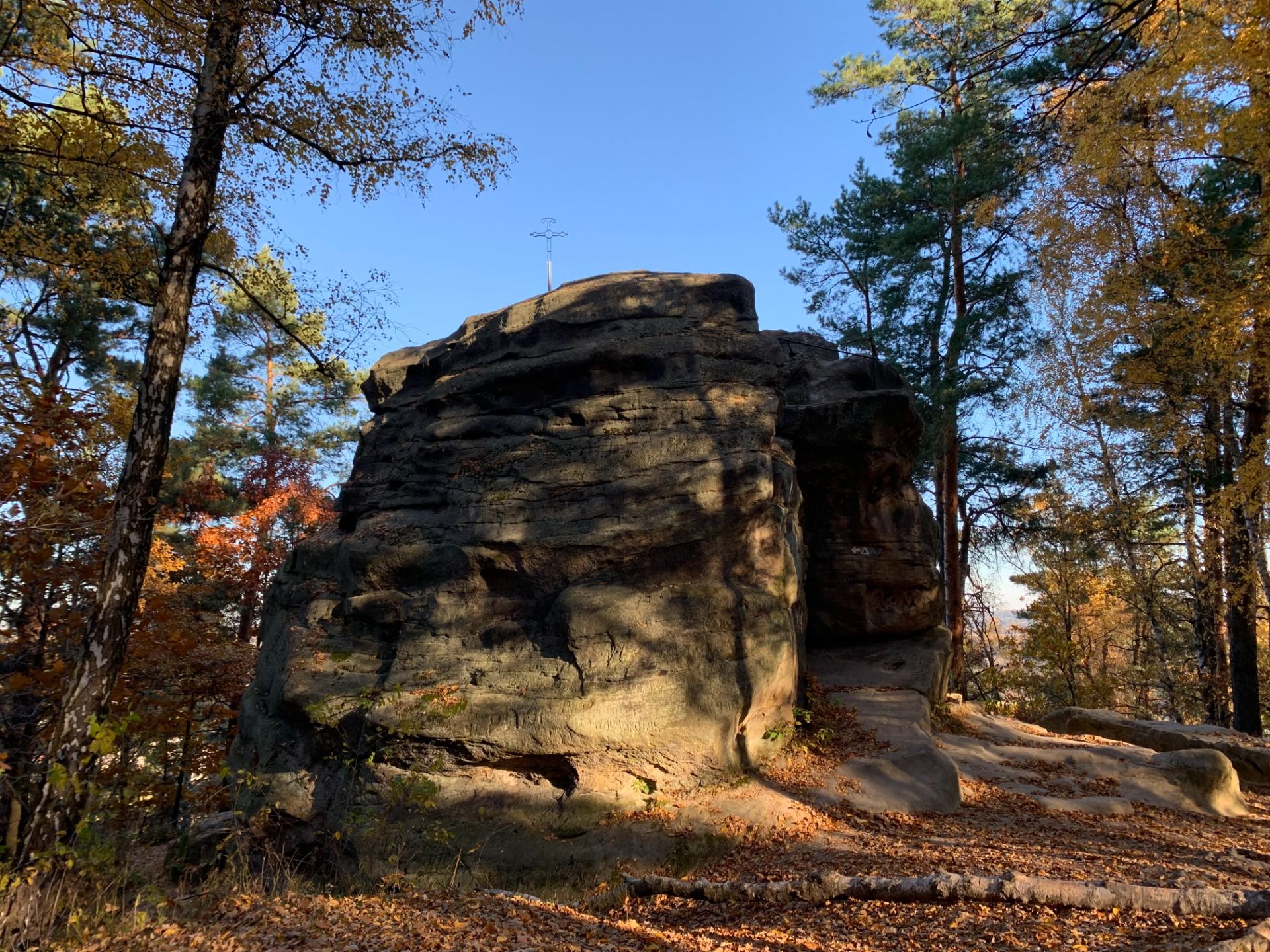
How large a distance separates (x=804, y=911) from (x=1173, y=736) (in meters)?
10.6

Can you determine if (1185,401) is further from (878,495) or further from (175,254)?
(175,254)

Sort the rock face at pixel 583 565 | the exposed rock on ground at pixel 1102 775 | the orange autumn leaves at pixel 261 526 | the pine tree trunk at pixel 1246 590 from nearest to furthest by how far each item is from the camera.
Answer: the rock face at pixel 583 565 → the exposed rock on ground at pixel 1102 775 → the pine tree trunk at pixel 1246 590 → the orange autumn leaves at pixel 261 526

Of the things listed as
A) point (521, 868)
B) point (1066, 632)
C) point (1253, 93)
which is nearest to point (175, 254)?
point (521, 868)

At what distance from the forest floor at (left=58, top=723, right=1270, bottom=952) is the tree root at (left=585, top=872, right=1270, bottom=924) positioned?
8 cm

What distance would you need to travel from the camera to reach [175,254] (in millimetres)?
6281

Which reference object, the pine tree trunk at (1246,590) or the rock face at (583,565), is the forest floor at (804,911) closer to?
the rock face at (583,565)

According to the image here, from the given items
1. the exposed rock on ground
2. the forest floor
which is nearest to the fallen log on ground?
the forest floor

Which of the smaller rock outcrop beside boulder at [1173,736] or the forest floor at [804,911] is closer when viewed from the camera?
the forest floor at [804,911]

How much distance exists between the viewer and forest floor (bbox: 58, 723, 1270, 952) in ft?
15.4

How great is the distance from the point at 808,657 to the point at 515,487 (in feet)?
20.9

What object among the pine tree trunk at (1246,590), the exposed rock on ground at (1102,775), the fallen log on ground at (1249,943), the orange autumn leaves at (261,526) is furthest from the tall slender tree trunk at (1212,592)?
the orange autumn leaves at (261,526)

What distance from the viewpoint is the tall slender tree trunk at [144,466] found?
526 centimetres

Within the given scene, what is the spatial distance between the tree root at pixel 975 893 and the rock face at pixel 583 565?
7.38 feet

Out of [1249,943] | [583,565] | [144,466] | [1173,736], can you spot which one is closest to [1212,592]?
[1173,736]
